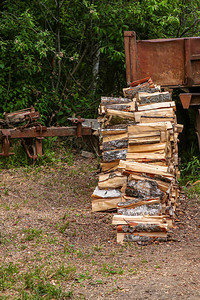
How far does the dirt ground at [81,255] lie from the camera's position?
3783mm

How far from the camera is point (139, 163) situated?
5.76 m

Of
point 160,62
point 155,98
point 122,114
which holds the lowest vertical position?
point 122,114

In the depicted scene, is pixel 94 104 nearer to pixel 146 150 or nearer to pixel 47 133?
pixel 47 133

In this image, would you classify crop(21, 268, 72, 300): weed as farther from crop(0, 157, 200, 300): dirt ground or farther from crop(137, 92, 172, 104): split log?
crop(137, 92, 172, 104): split log

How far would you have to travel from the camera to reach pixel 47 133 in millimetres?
8484

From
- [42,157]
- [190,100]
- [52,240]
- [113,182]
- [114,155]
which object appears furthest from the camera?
[42,157]

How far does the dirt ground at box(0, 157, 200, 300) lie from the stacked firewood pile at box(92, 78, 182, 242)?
23 centimetres

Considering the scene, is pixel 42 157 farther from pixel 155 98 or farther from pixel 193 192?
pixel 193 192

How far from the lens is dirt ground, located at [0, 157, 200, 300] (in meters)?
3.78

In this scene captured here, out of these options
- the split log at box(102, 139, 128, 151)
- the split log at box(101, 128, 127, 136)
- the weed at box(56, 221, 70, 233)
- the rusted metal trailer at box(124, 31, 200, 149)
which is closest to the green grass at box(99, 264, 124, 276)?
the weed at box(56, 221, 70, 233)

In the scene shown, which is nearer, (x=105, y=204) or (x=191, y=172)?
(x=105, y=204)

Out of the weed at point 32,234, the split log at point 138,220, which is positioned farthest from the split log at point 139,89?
the weed at point 32,234

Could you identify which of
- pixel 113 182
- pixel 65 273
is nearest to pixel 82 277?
pixel 65 273

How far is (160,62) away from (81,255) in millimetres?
4747
